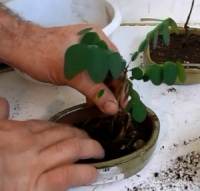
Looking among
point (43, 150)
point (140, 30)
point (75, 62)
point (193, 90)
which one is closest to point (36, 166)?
point (43, 150)

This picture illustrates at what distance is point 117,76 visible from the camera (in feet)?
1.71

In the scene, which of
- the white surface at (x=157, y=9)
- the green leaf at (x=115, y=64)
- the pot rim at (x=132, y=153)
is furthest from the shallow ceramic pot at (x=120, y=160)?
the white surface at (x=157, y=9)

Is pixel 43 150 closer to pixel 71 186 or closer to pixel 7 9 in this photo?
pixel 71 186

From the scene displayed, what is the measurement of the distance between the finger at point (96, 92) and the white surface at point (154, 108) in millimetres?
94

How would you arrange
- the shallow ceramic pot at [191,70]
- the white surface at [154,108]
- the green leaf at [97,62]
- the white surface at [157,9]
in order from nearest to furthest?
the green leaf at [97,62], the white surface at [154,108], the shallow ceramic pot at [191,70], the white surface at [157,9]

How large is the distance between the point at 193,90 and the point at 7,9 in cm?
31

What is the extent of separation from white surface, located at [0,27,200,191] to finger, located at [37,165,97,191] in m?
0.04


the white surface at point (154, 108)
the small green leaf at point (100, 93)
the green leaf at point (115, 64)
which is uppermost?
the green leaf at point (115, 64)

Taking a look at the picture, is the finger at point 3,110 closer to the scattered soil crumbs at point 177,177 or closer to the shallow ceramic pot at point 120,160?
the shallow ceramic pot at point 120,160

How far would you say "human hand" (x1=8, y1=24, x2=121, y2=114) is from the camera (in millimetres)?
606

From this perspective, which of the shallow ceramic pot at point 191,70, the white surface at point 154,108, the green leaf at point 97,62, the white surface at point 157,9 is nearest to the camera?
the green leaf at point 97,62

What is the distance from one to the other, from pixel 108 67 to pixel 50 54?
16 cm

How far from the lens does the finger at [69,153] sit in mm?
560

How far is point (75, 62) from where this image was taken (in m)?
0.50
